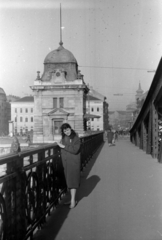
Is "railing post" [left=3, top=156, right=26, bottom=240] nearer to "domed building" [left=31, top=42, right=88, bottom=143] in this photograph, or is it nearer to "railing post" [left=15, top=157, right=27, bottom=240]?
"railing post" [left=15, top=157, right=27, bottom=240]

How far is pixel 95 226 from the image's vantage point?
177 inches

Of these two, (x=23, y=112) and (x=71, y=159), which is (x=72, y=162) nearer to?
(x=71, y=159)

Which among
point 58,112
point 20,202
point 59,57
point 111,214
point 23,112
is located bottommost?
point 111,214

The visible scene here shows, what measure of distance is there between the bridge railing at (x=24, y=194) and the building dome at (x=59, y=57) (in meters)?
51.7

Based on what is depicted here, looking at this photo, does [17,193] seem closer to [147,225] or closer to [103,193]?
[147,225]

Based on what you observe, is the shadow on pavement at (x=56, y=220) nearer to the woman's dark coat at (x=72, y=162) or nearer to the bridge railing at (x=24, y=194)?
the bridge railing at (x=24, y=194)

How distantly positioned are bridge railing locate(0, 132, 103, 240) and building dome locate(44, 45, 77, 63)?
51.7 m

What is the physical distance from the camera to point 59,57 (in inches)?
2211

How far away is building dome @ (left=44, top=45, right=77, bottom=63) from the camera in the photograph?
55781mm

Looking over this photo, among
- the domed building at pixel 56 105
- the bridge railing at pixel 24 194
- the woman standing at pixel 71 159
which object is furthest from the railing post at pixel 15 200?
the domed building at pixel 56 105

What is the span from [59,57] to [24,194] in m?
53.9

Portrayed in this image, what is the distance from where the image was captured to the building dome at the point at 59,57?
5578cm

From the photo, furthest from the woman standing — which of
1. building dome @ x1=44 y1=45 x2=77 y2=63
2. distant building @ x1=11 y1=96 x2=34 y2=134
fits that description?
distant building @ x1=11 y1=96 x2=34 y2=134

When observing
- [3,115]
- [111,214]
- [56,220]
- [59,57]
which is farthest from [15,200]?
[3,115]
